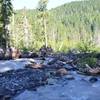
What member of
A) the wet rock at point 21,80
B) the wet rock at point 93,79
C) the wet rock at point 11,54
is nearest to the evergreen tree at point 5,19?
the wet rock at point 11,54

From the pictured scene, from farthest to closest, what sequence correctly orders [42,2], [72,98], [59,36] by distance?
[59,36] → [42,2] → [72,98]

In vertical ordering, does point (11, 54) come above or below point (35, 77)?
above

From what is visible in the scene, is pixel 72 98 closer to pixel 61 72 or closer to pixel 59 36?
pixel 61 72

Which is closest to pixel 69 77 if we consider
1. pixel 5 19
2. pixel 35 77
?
pixel 35 77

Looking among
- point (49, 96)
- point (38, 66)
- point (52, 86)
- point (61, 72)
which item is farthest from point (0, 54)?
point (49, 96)

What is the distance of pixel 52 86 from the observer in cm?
1599

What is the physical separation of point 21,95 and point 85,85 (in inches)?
128

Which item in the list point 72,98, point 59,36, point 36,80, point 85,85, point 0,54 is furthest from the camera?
point 59,36

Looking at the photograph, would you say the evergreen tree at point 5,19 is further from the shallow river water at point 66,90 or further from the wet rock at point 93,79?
the wet rock at point 93,79

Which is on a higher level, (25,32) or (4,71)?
(25,32)

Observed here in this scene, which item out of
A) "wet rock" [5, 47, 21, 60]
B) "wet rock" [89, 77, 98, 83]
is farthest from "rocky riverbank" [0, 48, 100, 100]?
"wet rock" [5, 47, 21, 60]

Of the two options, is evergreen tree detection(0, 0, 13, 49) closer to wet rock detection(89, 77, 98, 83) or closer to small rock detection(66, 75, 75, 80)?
small rock detection(66, 75, 75, 80)

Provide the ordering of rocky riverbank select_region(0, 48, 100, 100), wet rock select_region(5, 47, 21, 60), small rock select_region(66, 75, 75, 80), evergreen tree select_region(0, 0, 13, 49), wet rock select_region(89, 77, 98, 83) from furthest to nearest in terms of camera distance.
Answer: evergreen tree select_region(0, 0, 13, 49)
wet rock select_region(5, 47, 21, 60)
small rock select_region(66, 75, 75, 80)
wet rock select_region(89, 77, 98, 83)
rocky riverbank select_region(0, 48, 100, 100)

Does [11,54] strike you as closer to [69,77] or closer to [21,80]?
[21,80]
